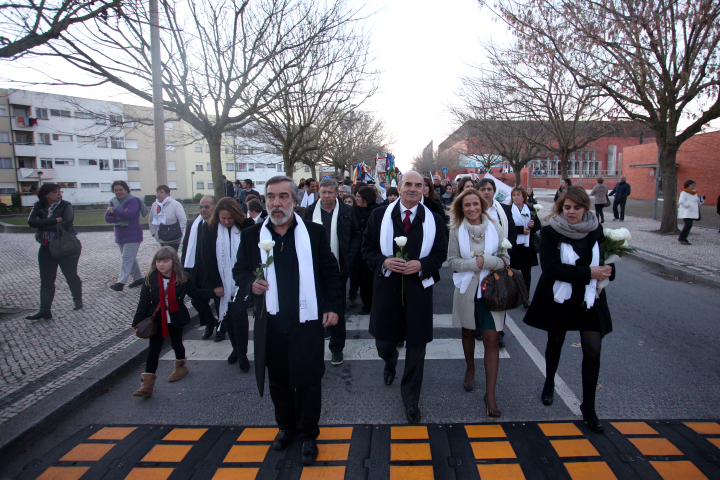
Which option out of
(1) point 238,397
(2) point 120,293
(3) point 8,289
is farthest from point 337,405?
(3) point 8,289

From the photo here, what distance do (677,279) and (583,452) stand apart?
6792 mm

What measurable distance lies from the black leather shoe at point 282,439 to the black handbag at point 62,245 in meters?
4.50

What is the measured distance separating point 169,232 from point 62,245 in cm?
171

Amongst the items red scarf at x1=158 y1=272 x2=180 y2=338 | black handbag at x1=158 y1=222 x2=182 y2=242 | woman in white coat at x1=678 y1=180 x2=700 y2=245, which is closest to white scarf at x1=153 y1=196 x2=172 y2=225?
black handbag at x1=158 y1=222 x2=182 y2=242

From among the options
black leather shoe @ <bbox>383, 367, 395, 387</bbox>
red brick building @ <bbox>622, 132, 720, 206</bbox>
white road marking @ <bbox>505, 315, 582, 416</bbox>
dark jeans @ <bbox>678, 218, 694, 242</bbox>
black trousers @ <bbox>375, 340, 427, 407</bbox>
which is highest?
red brick building @ <bbox>622, 132, 720, 206</bbox>

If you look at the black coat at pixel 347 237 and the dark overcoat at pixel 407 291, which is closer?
the dark overcoat at pixel 407 291

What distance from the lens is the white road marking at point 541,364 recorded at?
11.4ft

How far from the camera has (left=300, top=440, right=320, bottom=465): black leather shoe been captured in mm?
2783

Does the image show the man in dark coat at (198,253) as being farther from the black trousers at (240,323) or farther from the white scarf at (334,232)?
the white scarf at (334,232)

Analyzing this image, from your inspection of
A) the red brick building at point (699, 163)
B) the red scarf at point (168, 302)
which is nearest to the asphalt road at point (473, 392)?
the red scarf at point (168, 302)

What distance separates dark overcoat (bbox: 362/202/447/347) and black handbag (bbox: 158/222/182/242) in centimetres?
501

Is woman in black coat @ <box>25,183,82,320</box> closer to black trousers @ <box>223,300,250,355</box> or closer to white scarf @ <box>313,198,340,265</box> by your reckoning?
black trousers @ <box>223,300,250,355</box>

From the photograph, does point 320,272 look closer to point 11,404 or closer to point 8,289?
point 11,404

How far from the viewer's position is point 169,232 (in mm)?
7168
